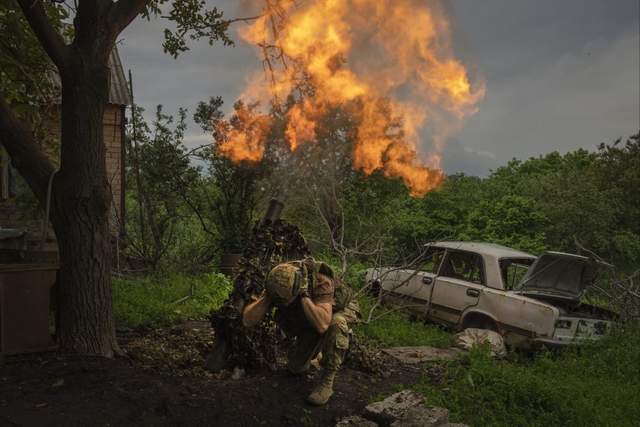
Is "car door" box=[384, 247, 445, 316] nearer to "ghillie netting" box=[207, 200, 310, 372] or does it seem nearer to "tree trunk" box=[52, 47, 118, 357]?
"ghillie netting" box=[207, 200, 310, 372]

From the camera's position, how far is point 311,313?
472 centimetres

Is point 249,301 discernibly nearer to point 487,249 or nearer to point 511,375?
point 511,375

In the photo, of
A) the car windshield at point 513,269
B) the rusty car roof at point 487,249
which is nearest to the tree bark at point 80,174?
A: the rusty car roof at point 487,249

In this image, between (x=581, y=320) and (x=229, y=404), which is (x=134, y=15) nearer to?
(x=229, y=404)

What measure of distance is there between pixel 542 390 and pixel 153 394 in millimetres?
3552

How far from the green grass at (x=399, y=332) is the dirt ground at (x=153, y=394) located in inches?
67.3

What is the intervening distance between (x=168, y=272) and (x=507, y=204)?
32.0 ft

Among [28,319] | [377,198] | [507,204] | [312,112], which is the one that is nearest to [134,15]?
[28,319]

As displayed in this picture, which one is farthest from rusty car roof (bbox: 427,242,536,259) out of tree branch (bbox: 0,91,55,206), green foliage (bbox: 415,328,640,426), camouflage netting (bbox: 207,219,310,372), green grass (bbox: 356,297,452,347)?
tree branch (bbox: 0,91,55,206)

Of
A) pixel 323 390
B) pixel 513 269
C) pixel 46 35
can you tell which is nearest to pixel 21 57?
pixel 46 35

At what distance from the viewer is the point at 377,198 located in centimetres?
1608

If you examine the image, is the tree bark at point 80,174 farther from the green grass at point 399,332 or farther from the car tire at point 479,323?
the car tire at point 479,323

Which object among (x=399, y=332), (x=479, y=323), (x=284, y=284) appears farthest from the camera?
(x=479, y=323)

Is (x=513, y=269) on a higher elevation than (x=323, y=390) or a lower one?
higher
